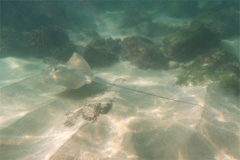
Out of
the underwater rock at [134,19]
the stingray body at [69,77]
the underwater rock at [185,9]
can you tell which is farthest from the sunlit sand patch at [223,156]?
the underwater rock at [185,9]

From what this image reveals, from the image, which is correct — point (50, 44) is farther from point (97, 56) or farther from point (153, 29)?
point (153, 29)

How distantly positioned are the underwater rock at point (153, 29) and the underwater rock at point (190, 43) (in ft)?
17.4

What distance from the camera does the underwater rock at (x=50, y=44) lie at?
1107 cm

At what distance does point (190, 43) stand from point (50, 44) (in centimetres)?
688

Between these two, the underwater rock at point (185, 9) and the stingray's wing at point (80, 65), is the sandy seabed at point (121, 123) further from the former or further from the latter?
the underwater rock at point (185, 9)

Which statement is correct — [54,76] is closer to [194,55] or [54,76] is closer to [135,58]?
[135,58]

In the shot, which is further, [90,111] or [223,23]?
[223,23]

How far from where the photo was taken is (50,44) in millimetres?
11492

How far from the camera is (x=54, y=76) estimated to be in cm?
701

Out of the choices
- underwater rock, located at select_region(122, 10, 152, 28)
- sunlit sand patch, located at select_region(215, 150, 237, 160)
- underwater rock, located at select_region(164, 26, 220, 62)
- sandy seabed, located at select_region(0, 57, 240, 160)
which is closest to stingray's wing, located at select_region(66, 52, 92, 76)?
sandy seabed, located at select_region(0, 57, 240, 160)

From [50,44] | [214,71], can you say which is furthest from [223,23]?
[50,44]

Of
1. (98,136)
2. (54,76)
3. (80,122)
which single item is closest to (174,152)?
(98,136)

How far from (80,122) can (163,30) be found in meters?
11.8

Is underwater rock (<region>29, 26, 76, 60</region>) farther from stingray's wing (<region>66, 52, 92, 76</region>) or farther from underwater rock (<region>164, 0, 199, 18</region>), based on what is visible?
underwater rock (<region>164, 0, 199, 18</region>)
